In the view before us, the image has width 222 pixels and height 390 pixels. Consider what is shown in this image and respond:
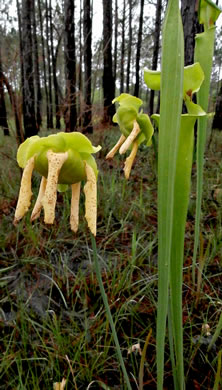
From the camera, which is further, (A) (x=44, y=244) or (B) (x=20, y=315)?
(A) (x=44, y=244)

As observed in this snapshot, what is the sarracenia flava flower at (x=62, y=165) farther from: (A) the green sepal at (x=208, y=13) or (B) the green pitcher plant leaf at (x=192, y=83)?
(A) the green sepal at (x=208, y=13)

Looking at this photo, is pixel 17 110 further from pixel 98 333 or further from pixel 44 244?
pixel 98 333

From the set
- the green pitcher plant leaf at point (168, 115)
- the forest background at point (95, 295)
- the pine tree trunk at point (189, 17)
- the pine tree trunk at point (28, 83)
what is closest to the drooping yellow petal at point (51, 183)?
the green pitcher plant leaf at point (168, 115)

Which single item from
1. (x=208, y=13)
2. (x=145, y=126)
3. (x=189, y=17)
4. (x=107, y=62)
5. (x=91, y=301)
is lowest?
(x=91, y=301)

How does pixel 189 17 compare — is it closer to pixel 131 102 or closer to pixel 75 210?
pixel 131 102

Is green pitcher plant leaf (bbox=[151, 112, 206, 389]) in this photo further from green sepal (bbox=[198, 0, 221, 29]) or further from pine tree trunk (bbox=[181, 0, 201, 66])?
pine tree trunk (bbox=[181, 0, 201, 66])

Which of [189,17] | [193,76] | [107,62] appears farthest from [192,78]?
[107,62]

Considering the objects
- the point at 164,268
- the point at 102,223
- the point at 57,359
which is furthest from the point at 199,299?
the point at 102,223
